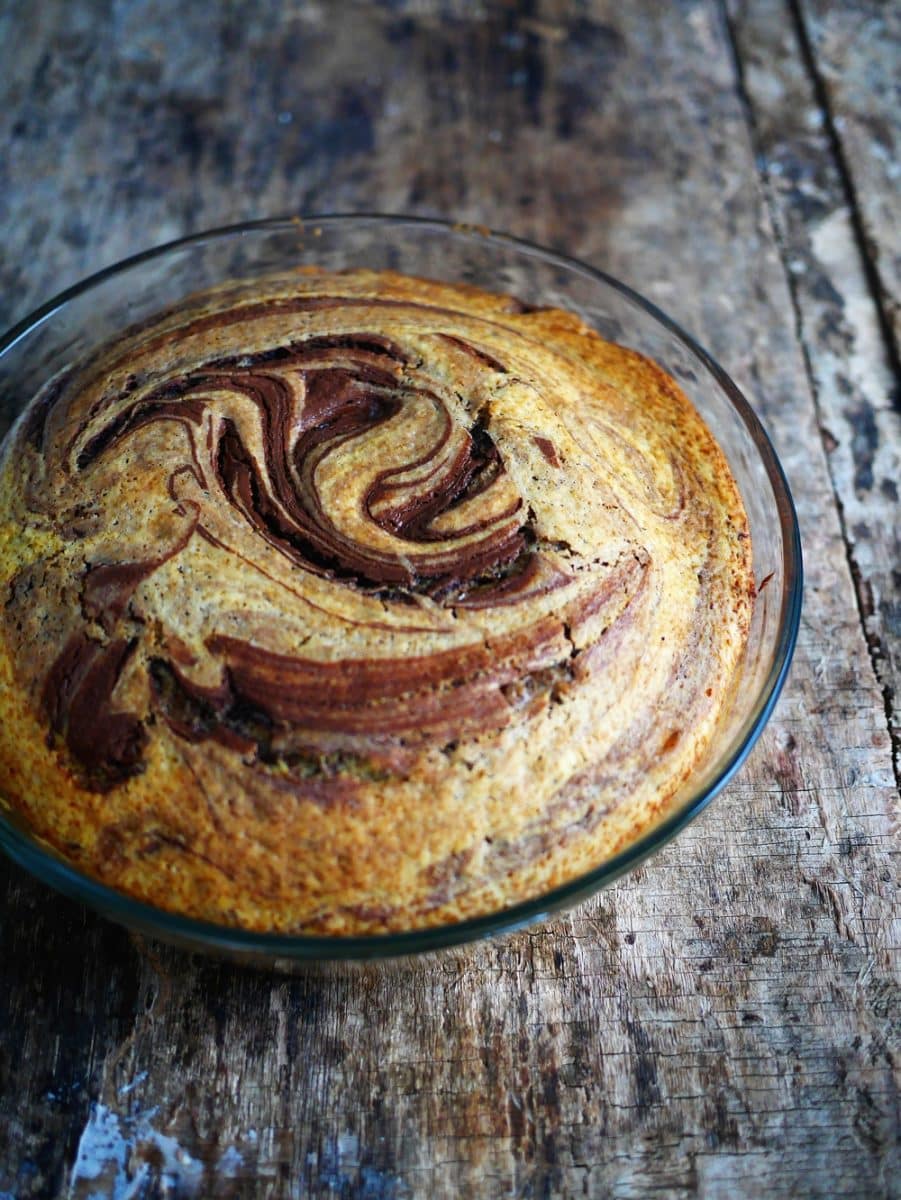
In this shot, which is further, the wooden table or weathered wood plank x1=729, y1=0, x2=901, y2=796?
weathered wood plank x1=729, y1=0, x2=901, y2=796

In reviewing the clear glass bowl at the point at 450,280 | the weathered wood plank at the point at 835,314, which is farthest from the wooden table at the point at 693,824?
the clear glass bowl at the point at 450,280

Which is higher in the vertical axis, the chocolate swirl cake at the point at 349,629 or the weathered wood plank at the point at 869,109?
the weathered wood plank at the point at 869,109

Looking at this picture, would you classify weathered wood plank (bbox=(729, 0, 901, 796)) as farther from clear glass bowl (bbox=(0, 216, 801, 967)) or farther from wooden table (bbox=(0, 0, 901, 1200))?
clear glass bowl (bbox=(0, 216, 801, 967))

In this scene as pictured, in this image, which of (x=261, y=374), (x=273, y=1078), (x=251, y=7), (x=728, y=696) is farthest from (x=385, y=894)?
(x=251, y=7)

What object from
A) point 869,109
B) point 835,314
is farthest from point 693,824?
point 869,109

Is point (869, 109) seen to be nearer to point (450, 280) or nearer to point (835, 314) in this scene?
point (835, 314)

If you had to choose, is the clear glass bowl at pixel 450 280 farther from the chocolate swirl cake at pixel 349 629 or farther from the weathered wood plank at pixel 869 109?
the weathered wood plank at pixel 869 109

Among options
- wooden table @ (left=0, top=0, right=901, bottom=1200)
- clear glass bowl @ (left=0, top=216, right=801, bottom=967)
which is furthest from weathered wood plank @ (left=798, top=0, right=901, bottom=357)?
clear glass bowl @ (left=0, top=216, right=801, bottom=967)

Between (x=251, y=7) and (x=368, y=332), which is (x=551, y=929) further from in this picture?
(x=251, y=7)
